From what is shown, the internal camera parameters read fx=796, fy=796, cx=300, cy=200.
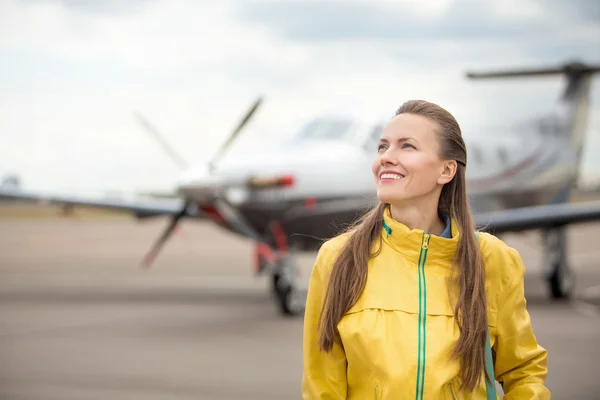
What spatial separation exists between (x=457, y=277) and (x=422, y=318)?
0.16 m

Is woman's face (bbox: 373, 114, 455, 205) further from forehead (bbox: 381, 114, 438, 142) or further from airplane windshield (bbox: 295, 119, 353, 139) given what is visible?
airplane windshield (bbox: 295, 119, 353, 139)

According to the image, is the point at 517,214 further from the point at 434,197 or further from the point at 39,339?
the point at 434,197

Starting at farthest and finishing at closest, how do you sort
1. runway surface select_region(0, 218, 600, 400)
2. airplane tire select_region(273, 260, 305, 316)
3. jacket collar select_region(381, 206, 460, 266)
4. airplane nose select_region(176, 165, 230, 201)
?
airplane tire select_region(273, 260, 305, 316) < airplane nose select_region(176, 165, 230, 201) < runway surface select_region(0, 218, 600, 400) < jacket collar select_region(381, 206, 460, 266)

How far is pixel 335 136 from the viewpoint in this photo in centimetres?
1130

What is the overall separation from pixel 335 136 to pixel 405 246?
9.10 metres

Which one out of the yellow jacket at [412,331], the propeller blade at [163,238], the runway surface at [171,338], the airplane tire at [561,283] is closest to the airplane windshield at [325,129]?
the propeller blade at [163,238]

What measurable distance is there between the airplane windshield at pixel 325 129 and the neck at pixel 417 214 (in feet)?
29.2

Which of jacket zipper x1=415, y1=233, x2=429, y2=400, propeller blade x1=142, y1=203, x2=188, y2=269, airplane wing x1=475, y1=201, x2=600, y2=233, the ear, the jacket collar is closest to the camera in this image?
jacket zipper x1=415, y1=233, x2=429, y2=400

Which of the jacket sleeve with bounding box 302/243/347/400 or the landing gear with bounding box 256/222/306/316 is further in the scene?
the landing gear with bounding box 256/222/306/316

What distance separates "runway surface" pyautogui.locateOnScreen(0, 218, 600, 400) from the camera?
652 centimetres

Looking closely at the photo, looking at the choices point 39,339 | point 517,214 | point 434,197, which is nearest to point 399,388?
point 434,197

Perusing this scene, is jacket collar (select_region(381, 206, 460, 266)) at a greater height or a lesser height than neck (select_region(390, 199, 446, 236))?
lesser

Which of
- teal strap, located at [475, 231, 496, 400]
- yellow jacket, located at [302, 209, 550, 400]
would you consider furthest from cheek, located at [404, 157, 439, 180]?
teal strap, located at [475, 231, 496, 400]

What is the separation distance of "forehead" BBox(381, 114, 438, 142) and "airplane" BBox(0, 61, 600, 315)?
621cm
